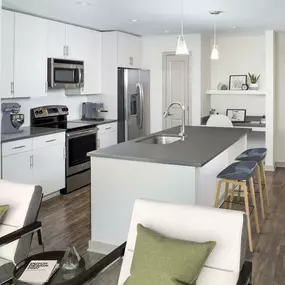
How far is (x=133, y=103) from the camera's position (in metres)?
7.29

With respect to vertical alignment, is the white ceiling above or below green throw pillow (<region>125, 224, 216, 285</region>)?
above

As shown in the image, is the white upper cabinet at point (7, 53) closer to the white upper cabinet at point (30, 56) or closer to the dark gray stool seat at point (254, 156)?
the white upper cabinet at point (30, 56)

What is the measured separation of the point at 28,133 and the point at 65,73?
1.28 meters

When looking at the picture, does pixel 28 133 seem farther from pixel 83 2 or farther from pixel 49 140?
pixel 83 2

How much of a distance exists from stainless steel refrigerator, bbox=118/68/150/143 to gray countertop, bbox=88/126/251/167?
7.84 feet

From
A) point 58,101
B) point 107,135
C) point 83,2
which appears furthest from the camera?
point 107,135

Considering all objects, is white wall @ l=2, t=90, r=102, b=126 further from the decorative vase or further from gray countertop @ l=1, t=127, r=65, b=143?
the decorative vase

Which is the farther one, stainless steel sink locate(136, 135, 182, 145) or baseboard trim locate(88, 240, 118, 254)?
stainless steel sink locate(136, 135, 182, 145)

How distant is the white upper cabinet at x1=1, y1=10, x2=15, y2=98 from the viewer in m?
4.93

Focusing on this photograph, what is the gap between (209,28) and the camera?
22.0 feet

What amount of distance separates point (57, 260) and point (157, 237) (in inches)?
26.5

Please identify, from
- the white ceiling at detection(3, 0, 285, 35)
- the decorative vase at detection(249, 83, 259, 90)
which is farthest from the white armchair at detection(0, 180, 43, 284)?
the decorative vase at detection(249, 83, 259, 90)

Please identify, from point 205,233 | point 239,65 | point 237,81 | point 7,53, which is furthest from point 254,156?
point 239,65

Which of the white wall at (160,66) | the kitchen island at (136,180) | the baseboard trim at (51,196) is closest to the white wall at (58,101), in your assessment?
the baseboard trim at (51,196)
